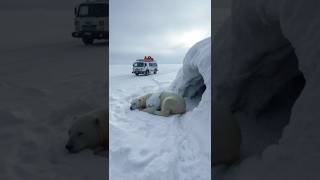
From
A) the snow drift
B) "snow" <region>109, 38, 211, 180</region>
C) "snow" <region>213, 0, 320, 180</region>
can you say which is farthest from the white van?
"snow" <region>213, 0, 320, 180</region>

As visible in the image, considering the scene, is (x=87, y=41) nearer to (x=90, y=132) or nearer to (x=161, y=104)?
(x=90, y=132)

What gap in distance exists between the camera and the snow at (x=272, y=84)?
2.38 m

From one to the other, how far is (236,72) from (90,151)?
201 cm

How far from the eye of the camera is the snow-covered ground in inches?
Answer: 118

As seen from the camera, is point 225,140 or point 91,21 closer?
point 225,140

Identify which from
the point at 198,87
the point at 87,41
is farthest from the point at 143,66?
the point at 87,41

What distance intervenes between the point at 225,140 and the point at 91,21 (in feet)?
8.02

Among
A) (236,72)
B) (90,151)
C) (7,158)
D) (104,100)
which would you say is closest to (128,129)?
(104,100)

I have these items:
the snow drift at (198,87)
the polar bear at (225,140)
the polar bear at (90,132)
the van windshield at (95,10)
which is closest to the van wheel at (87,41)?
the polar bear at (90,132)

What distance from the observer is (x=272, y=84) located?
459cm

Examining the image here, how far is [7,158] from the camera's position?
292 centimetres

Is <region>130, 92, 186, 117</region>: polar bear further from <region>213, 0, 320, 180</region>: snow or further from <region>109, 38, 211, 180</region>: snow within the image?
<region>213, 0, 320, 180</region>: snow

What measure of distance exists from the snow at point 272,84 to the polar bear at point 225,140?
0.13 m

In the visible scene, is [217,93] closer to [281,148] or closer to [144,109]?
[144,109]
